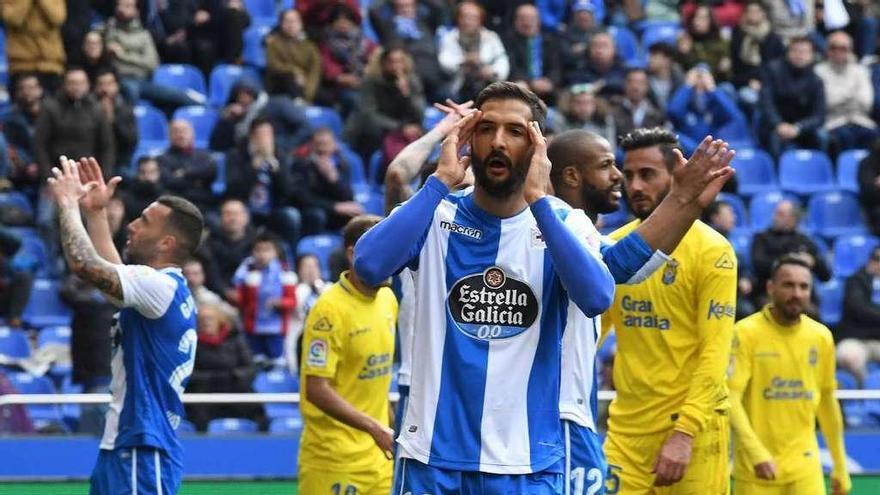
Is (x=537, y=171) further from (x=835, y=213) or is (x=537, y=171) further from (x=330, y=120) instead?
(x=835, y=213)

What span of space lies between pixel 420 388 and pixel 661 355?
2626 millimetres

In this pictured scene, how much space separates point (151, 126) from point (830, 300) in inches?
277

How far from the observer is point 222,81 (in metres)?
18.6

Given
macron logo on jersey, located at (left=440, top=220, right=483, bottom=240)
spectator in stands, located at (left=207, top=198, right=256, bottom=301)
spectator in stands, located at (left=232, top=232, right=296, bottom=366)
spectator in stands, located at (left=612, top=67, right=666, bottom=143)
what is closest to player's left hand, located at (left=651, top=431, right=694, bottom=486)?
macron logo on jersey, located at (left=440, top=220, right=483, bottom=240)

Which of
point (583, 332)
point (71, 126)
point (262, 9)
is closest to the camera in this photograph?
point (583, 332)

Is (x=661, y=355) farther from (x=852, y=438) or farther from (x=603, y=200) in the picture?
(x=852, y=438)

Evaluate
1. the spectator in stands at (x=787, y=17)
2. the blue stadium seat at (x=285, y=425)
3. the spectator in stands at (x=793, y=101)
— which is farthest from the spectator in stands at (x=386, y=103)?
the blue stadium seat at (x=285, y=425)

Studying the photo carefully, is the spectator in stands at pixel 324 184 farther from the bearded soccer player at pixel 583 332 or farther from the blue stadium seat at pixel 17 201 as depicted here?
the bearded soccer player at pixel 583 332

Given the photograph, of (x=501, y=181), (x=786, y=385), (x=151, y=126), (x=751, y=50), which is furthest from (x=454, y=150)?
(x=751, y=50)

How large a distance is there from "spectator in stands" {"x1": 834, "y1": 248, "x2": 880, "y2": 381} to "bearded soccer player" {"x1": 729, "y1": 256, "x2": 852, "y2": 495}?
5379mm

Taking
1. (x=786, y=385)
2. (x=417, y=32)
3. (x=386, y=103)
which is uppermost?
(x=417, y=32)

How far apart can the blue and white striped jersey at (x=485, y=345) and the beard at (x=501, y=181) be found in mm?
116

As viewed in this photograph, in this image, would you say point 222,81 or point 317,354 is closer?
point 317,354

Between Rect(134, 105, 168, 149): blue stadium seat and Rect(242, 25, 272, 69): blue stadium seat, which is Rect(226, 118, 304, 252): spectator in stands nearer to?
Rect(134, 105, 168, 149): blue stadium seat
